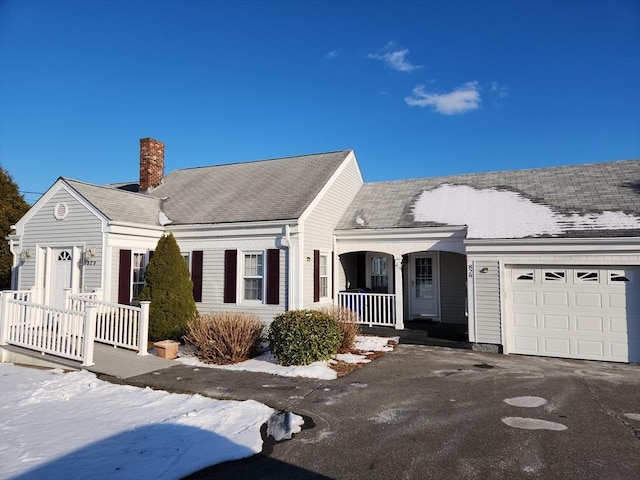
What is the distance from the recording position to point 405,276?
14961mm

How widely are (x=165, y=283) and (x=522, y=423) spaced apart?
884 cm

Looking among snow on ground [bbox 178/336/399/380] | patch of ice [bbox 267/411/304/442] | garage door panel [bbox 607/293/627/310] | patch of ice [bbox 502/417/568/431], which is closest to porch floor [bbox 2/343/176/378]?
snow on ground [bbox 178/336/399/380]

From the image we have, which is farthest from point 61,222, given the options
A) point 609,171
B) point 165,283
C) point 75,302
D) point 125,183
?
point 609,171

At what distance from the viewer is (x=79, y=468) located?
4379 mm

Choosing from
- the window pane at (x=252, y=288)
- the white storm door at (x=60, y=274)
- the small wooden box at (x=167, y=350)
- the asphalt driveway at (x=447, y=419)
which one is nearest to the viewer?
the asphalt driveway at (x=447, y=419)

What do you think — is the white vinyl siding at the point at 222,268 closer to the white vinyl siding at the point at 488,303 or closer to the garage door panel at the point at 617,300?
the white vinyl siding at the point at 488,303

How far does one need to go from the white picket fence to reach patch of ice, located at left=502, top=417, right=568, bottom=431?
7875 mm

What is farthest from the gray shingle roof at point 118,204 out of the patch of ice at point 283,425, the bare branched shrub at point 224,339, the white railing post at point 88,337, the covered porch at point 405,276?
the patch of ice at point 283,425

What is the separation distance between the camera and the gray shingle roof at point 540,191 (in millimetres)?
11306

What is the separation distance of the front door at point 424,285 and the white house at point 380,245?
0.12 feet

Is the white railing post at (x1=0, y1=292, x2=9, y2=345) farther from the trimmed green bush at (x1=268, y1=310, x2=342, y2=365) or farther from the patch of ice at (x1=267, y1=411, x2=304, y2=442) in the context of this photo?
the patch of ice at (x1=267, y1=411, x2=304, y2=442)

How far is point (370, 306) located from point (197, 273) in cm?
565

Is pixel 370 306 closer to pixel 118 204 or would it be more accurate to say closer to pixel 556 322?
pixel 556 322

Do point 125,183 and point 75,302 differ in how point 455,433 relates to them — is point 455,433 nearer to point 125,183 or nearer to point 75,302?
point 75,302
